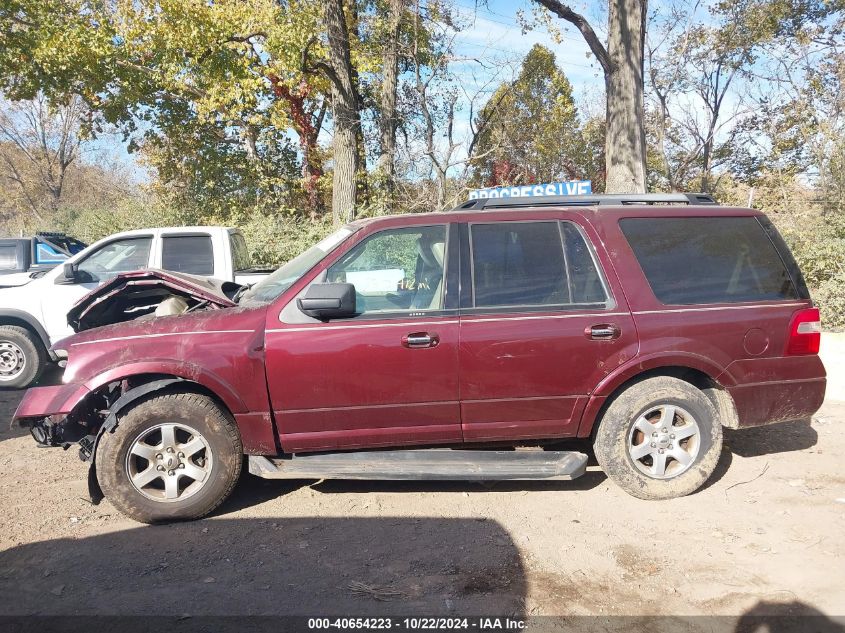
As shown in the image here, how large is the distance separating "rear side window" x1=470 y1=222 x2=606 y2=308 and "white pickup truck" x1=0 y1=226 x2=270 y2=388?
153 inches

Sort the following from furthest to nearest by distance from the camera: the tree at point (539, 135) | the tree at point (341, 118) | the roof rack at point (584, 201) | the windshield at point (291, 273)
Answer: the tree at point (539, 135)
the tree at point (341, 118)
the roof rack at point (584, 201)
the windshield at point (291, 273)

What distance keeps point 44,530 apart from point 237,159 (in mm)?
14932

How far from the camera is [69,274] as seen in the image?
6.59 m

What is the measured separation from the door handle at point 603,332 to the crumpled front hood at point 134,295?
2450mm

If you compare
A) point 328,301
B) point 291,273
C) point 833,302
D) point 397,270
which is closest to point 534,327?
point 397,270

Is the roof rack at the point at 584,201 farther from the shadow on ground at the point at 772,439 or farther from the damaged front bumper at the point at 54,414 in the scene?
the damaged front bumper at the point at 54,414

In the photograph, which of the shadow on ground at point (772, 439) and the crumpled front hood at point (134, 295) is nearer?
the crumpled front hood at point (134, 295)

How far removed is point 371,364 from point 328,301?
0.48 meters

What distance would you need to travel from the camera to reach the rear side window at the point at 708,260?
3984mm

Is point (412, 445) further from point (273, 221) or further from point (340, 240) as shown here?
point (273, 221)

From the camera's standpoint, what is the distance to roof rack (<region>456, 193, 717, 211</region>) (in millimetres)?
4250

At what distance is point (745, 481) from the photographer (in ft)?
14.1

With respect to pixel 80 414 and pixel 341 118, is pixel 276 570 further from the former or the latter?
pixel 341 118

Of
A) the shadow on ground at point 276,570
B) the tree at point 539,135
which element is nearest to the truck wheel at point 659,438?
the shadow on ground at point 276,570
